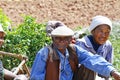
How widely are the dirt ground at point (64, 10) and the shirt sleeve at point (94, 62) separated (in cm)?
533

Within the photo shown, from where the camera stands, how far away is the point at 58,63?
4.71m

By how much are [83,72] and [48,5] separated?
6558mm

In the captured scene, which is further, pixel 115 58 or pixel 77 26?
pixel 77 26

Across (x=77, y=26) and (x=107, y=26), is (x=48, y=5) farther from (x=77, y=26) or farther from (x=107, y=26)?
(x=107, y=26)

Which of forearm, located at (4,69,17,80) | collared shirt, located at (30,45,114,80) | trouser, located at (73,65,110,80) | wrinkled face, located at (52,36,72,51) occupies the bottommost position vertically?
forearm, located at (4,69,17,80)

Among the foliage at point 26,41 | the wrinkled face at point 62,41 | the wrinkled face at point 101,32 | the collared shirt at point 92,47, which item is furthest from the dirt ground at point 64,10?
the wrinkled face at point 62,41

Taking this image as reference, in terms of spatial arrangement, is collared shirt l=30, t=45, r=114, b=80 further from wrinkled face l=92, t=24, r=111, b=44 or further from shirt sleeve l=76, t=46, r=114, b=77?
wrinkled face l=92, t=24, r=111, b=44

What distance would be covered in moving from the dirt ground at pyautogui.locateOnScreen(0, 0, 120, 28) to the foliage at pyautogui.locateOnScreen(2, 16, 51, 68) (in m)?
3.11

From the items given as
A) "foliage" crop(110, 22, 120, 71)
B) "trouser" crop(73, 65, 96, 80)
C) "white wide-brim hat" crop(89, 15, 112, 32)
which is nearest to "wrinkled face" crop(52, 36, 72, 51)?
"trouser" crop(73, 65, 96, 80)

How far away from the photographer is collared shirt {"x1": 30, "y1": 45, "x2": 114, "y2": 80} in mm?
4570

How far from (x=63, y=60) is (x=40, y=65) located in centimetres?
27

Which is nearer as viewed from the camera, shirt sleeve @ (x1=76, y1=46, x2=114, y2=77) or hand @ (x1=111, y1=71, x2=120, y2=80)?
hand @ (x1=111, y1=71, x2=120, y2=80)

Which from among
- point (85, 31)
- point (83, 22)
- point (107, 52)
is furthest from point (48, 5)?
point (107, 52)

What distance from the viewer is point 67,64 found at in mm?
4727
